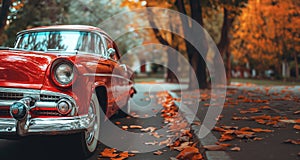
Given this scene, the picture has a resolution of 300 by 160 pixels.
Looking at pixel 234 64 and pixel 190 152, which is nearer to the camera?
pixel 190 152

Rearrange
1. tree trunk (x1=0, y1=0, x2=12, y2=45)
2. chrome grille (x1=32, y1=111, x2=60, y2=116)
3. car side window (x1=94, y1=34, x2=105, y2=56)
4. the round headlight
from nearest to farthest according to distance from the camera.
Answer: chrome grille (x1=32, y1=111, x2=60, y2=116)
the round headlight
car side window (x1=94, y1=34, x2=105, y2=56)
tree trunk (x1=0, y1=0, x2=12, y2=45)

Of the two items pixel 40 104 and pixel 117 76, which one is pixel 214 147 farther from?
pixel 117 76

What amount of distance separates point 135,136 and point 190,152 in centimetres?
188

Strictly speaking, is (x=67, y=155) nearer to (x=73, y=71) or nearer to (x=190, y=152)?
(x=73, y=71)

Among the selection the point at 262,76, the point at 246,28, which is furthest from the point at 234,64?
the point at 246,28

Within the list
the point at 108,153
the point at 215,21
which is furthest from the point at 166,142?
the point at 215,21

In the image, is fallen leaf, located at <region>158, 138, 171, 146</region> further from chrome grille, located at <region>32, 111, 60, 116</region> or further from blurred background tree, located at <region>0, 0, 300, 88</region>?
blurred background tree, located at <region>0, 0, 300, 88</region>

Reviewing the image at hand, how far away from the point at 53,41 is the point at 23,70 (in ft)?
5.74

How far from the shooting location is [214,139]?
4.86 m

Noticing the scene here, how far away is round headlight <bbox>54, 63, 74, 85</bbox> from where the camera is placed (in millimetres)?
4043

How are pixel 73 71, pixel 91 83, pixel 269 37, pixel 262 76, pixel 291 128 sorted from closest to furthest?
pixel 73 71 < pixel 91 83 < pixel 291 128 < pixel 269 37 < pixel 262 76

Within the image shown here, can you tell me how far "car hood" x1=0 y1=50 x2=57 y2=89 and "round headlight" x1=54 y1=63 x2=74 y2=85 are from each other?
5.1 inches

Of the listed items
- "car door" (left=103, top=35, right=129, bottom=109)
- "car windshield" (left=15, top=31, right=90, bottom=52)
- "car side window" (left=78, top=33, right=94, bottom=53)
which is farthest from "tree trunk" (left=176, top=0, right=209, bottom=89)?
"car windshield" (left=15, top=31, right=90, bottom=52)

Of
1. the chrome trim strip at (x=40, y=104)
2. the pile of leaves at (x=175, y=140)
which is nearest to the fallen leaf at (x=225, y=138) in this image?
the pile of leaves at (x=175, y=140)
